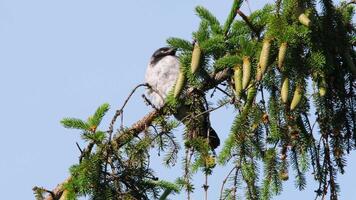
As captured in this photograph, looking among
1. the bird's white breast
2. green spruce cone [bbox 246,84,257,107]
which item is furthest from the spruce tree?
the bird's white breast

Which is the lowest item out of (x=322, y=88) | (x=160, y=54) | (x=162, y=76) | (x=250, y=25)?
(x=322, y=88)

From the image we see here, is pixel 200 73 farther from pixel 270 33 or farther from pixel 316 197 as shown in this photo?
pixel 316 197

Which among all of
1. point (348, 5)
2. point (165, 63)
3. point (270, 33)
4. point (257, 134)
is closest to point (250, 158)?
point (257, 134)

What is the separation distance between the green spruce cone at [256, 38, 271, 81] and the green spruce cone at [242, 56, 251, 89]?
4 cm

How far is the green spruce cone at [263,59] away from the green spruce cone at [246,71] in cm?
4

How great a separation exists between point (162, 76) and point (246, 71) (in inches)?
136

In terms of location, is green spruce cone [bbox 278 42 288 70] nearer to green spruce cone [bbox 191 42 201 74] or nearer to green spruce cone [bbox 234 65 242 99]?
green spruce cone [bbox 234 65 242 99]

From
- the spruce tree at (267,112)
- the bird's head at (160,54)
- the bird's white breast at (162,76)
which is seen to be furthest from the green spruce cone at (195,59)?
the bird's head at (160,54)

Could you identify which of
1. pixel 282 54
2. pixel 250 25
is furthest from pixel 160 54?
pixel 282 54

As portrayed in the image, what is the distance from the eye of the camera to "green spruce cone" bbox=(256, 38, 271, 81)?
8.71 ft

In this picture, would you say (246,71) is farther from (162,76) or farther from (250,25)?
(162,76)

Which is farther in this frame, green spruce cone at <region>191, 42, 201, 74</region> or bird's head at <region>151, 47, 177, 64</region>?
bird's head at <region>151, 47, 177, 64</region>

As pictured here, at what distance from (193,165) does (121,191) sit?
41cm

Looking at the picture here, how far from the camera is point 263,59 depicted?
2682 mm
